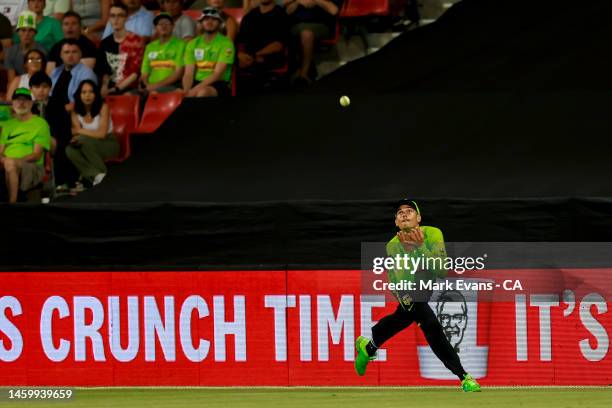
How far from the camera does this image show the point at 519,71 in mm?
12828

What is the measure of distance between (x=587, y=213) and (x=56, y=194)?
538 cm

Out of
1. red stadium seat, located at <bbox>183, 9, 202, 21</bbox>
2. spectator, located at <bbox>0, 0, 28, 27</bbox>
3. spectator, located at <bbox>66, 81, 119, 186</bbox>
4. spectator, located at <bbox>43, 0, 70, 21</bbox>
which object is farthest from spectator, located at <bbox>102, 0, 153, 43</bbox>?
spectator, located at <bbox>0, 0, 28, 27</bbox>

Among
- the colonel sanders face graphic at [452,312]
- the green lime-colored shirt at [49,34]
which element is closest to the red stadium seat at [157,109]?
the green lime-colored shirt at [49,34]

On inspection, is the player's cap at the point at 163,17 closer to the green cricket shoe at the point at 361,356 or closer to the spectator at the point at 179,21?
the spectator at the point at 179,21

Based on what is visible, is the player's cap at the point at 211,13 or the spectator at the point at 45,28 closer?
the player's cap at the point at 211,13

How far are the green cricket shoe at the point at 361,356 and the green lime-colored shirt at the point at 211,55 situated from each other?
12.9ft

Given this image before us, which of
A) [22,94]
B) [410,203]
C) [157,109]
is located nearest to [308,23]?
[157,109]

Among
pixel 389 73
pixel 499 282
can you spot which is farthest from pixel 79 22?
pixel 499 282

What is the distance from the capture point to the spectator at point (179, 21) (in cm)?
1488

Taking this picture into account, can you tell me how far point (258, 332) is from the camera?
448 inches

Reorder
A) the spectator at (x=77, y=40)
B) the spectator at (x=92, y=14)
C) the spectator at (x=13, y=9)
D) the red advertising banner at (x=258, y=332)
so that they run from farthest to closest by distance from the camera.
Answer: the spectator at (x=13, y=9) → the spectator at (x=92, y=14) → the spectator at (x=77, y=40) → the red advertising banner at (x=258, y=332)

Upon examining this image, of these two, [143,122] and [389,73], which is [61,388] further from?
[389,73]

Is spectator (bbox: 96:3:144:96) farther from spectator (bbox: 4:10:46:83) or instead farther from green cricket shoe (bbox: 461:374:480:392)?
green cricket shoe (bbox: 461:374:480:392)

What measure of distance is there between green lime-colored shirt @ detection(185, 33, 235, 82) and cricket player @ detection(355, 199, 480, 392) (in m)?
3.71
